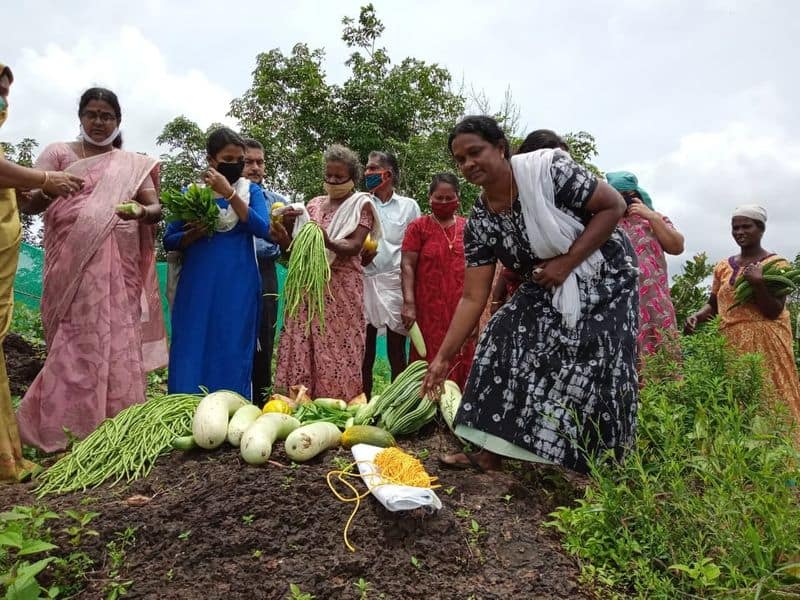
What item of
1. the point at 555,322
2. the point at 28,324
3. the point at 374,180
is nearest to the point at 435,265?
the point at 374,180

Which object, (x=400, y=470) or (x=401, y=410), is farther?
(x=401, y=410)

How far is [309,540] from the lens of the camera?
2334mm

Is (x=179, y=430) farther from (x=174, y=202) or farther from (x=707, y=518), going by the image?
(x=707, y=518)

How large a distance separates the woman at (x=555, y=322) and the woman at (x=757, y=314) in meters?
2.49

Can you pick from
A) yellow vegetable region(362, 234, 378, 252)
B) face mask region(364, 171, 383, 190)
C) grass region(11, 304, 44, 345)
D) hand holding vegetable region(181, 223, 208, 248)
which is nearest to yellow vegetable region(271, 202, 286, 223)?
hand holding vegetable region(181, 223, 208, 248)

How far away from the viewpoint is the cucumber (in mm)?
3141

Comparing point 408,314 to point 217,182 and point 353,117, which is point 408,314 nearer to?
point 217,182

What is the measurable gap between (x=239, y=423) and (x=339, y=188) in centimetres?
209

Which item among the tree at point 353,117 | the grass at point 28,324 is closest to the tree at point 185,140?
the tree at point 353,117

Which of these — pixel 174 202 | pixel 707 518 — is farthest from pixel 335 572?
pixel 174 202

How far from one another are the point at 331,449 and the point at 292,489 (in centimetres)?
54

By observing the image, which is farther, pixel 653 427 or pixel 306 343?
pixel 306 343

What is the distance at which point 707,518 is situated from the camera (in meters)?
2.19

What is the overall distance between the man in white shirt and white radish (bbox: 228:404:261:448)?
211 centimetres
